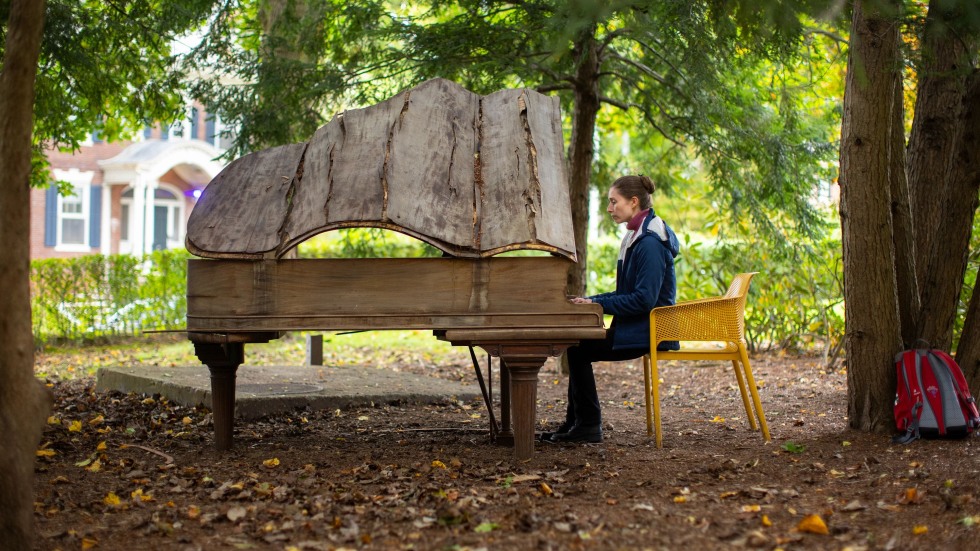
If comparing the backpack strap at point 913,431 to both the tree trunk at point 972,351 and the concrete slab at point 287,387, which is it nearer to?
the tree trunk at point 972,351

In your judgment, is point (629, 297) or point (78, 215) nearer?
point (629, 297)

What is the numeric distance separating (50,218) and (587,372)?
2093cm

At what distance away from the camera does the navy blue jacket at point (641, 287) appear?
548 centimetres

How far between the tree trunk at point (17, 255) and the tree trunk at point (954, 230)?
16.5 ft

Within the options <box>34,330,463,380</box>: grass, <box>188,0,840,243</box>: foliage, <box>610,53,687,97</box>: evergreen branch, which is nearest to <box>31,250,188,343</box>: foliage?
<box>34,330,463,380</box>: grass

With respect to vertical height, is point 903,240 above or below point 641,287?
above

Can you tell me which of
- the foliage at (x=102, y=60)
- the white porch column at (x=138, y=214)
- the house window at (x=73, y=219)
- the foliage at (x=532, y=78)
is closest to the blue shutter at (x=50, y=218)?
the house window at (x=73, y=219)

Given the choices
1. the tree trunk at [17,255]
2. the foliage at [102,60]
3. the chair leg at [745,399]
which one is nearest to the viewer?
the tree trunk at [17,255]

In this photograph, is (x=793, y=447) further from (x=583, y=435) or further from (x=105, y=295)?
(x=105, y=295)

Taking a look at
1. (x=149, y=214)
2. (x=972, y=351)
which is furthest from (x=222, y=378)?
(x=149, y=214)

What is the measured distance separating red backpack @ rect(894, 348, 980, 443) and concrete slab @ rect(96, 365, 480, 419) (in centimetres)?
383

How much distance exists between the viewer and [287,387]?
770 cm

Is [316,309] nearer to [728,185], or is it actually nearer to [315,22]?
[315,22]

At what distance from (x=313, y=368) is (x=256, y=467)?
381cm
